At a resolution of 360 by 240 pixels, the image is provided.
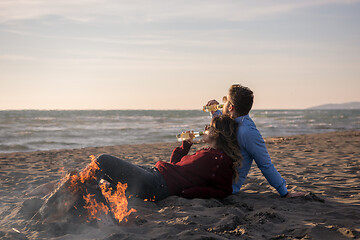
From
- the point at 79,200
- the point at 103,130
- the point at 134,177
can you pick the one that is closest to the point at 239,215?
the point at 134,177

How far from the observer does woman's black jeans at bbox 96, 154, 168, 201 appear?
10.2 feet

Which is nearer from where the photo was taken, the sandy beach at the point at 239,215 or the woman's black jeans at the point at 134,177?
the sandy beach at the point at 239,215

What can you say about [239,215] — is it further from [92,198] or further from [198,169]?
[92,198]

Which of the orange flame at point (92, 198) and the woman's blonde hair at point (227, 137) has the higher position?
the woman's blonde hair at point (227, 137)

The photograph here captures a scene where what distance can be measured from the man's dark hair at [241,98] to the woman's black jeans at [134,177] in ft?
3.75

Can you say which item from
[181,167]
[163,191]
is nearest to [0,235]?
[163,191]

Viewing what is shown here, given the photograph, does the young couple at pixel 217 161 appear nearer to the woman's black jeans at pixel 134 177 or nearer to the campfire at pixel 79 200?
the woman's black jeans at pixel 134 177

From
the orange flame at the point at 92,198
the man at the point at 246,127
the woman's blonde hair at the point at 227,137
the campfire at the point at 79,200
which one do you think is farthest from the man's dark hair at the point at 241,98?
the campfire at the point at 79,200

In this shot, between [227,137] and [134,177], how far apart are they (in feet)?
3.52

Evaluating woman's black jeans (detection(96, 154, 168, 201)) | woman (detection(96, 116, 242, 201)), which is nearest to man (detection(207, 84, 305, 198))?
woman (detection(96, 116, 242, 201))

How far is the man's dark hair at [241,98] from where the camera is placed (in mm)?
3410

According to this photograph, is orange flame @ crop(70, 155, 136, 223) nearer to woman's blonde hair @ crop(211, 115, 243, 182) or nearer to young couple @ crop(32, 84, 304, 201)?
young couple @ crop(32, 84, 304, 201)

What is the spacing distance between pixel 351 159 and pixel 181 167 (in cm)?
521

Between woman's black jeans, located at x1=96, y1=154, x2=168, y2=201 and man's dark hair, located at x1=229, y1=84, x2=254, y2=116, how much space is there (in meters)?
1.14
